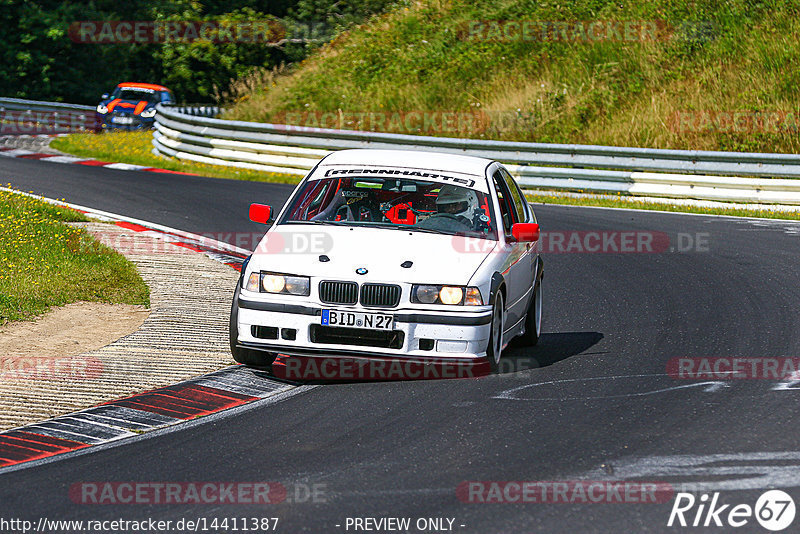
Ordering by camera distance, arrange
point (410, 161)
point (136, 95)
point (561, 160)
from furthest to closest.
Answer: point (136, 95) < point (561, 160) < point (410, 161)

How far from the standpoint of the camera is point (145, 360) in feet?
29.1

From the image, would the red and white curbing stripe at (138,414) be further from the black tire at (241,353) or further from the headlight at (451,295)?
the headlight at (451,295)

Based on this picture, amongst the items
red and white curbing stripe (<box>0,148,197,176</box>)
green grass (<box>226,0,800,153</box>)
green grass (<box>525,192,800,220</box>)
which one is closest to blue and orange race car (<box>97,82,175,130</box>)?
green grass (<box>226,0,800,153</box>)

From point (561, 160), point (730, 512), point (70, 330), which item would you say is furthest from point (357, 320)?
point (561, 160)

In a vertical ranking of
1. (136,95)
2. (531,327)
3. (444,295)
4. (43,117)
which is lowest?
(531,327)

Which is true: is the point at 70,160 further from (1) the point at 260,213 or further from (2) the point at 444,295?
(2) the point at 444,295

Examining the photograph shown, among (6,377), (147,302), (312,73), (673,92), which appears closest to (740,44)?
(673,92)

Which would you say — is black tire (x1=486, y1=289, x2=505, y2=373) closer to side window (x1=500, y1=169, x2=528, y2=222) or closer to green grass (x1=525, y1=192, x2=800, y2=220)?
side window (x1=500, y1=169, x2=528, y2=222)

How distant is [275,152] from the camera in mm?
25359

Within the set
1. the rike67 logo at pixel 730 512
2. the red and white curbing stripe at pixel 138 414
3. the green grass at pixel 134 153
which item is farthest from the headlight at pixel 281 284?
the green grass at pixel 134 153

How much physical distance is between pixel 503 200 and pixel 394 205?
92cm

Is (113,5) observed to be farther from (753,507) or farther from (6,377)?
(753,507)

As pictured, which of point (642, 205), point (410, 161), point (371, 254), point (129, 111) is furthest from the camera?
point (129, 111)

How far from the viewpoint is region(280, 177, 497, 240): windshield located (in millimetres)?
9234
